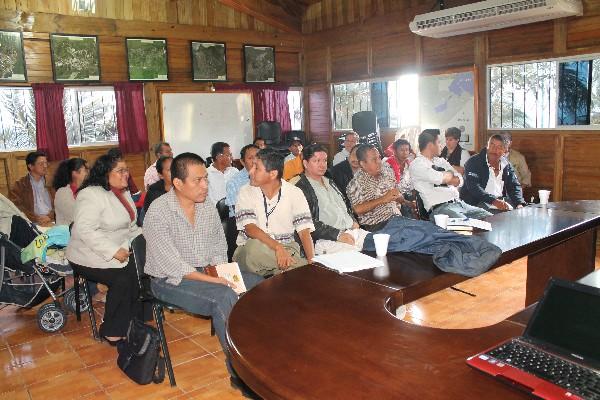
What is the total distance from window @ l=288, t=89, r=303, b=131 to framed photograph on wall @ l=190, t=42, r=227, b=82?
1.51 metres

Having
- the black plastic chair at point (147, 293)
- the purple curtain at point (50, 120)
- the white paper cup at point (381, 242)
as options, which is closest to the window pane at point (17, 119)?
the purple curtain at point (50, 120)

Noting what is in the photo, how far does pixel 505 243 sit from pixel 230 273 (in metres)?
1.43

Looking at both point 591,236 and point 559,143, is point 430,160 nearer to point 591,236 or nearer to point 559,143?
point 591,236

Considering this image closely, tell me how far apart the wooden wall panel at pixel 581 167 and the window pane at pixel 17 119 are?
697cm

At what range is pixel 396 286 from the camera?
6.53 feet

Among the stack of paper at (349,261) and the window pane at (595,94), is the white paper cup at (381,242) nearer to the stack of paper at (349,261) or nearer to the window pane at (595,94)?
the stack of paper at (349,261)

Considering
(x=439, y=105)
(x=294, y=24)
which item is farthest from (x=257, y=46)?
(x=439, y=105)

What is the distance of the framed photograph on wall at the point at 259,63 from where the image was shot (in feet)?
28.0

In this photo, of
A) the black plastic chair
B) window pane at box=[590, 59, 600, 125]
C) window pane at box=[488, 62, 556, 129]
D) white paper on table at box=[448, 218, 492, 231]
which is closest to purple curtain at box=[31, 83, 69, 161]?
the black plastic chair

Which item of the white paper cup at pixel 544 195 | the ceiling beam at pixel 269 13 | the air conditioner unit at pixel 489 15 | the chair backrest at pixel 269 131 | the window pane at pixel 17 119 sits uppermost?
the ceiling beam at pixel 269 13

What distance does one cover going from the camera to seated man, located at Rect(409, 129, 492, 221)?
408 cm

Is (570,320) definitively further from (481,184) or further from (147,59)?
(147,59)

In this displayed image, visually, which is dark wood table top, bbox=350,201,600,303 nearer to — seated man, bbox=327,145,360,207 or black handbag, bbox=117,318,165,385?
black handbag, bbox=117,318,165,385

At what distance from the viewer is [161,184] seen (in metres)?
4.21
